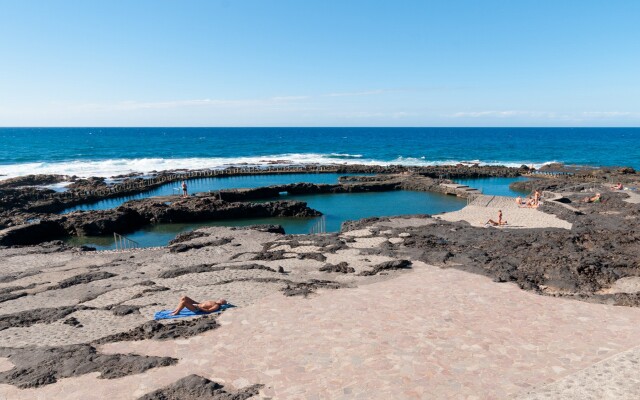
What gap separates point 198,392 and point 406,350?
5.18 m

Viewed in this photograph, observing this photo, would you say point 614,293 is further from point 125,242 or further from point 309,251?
point 125,242

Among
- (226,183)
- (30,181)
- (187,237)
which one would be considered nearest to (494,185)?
(226,183)

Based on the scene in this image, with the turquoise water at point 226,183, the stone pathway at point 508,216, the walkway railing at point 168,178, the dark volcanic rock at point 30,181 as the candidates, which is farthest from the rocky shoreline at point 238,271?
the dark volcanic rock at point 30,181

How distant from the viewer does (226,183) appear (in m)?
58.1

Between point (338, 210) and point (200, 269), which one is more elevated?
point (200, 269)

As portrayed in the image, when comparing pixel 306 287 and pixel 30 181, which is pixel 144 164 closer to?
pixel 30 181

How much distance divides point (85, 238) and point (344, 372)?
2808 cm

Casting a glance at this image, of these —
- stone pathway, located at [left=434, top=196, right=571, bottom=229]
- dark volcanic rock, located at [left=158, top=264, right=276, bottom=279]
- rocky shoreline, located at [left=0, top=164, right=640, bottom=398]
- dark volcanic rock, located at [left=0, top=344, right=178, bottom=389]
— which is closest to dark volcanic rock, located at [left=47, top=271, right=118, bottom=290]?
rocky shoreline, located at [left=0, top=164, right=640, bottom=398]

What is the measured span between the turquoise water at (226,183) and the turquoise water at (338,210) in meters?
10.3

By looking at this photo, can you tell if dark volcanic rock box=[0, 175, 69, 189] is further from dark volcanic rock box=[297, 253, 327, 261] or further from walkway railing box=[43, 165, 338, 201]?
dark volcanic rock box=[297, 253, 327, 261]

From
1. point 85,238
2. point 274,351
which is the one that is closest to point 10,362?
point 274,351

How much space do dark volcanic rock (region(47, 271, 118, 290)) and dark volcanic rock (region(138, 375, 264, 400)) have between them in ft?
36.0

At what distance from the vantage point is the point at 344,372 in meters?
9.99

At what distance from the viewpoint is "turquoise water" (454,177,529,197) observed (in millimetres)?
50103
